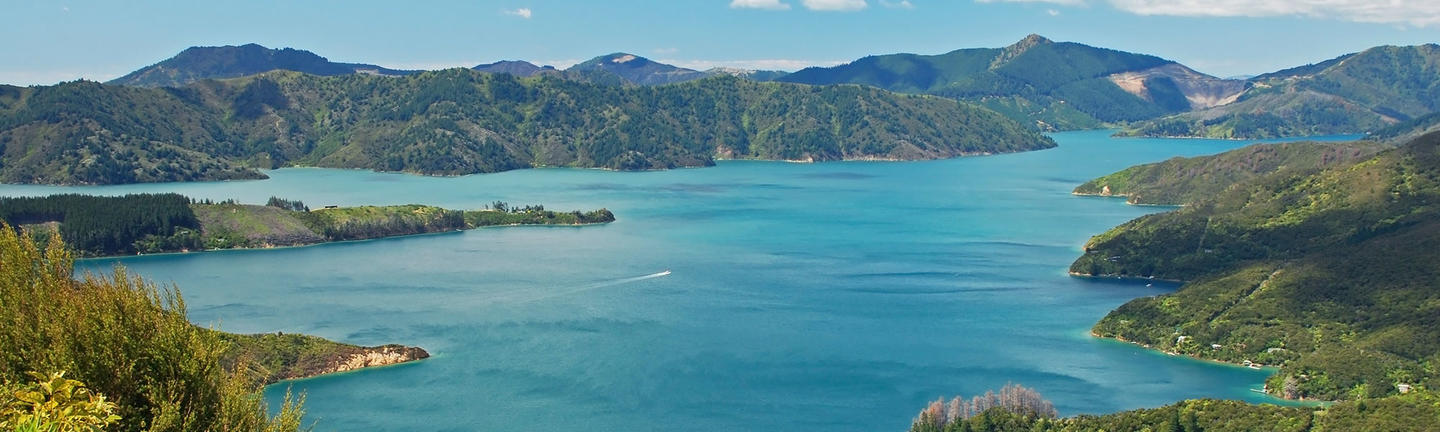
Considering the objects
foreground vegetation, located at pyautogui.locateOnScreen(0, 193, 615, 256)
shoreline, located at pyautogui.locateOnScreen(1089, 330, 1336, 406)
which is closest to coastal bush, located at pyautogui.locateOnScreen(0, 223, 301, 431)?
shoreline, located at pyautogui.locateOnScreen(1089, 330, 1336, 406)

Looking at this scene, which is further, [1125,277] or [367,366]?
[1125,277]

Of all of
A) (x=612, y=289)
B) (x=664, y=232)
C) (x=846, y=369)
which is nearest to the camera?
(x=846, y=369)

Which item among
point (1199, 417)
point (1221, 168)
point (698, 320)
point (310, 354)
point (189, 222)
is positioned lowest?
point (698, 320)

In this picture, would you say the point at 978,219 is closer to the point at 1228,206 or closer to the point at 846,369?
the point at 1228,206

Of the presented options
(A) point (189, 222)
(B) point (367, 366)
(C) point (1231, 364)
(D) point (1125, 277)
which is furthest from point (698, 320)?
(A) point (189, 222)

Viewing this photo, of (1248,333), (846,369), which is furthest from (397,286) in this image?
(1248,333)

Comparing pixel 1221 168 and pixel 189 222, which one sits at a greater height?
pixel 1221 168

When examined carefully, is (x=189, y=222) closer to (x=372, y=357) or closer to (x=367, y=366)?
(x=372, y=357)

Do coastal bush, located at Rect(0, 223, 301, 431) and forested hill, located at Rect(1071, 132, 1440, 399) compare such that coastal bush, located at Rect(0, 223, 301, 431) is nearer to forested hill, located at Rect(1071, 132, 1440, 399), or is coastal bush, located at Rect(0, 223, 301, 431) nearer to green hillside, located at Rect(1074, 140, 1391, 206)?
forested hill, located at Rect(1071, 132, 1440, 399)
